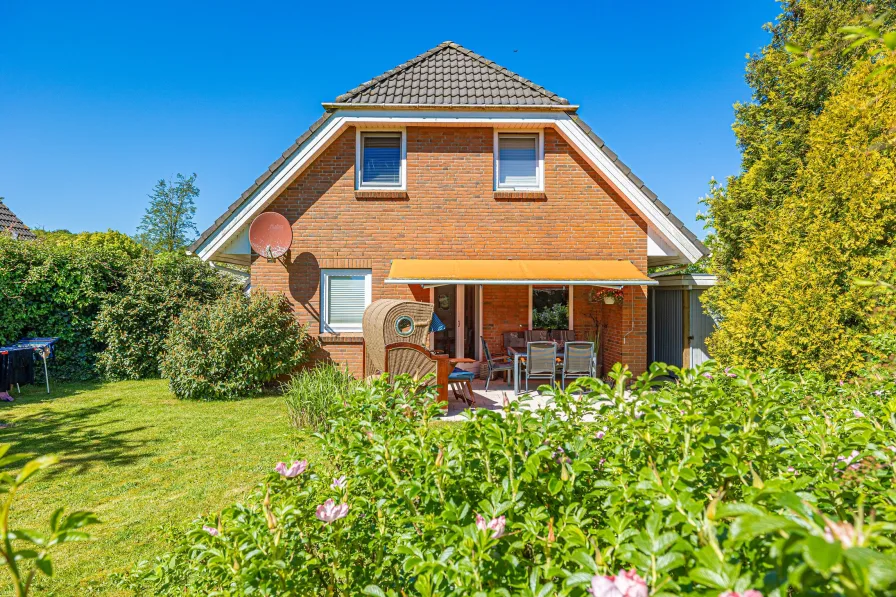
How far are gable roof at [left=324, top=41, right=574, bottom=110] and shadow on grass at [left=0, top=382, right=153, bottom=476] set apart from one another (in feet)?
35.4

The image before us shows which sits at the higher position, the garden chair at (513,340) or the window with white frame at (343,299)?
the window with white frame at (343,299)

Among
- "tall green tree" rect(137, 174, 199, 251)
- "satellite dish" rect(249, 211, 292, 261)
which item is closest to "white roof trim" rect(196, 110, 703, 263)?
"satellite dish" rect(249, 211, 292, 261)

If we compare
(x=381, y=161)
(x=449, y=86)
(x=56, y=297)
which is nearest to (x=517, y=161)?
(x=449, y=86)

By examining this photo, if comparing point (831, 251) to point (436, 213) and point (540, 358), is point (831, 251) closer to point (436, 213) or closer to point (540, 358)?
point (540, 358)

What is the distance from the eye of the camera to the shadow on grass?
336 inches

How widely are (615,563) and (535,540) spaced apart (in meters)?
0.35

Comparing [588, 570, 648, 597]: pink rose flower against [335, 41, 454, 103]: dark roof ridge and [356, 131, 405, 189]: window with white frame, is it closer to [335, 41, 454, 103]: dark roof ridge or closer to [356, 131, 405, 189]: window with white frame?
[356, 131, 405, 189]: window with white frame

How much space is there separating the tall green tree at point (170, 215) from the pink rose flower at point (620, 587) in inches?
3057

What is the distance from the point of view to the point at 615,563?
6.45 feet

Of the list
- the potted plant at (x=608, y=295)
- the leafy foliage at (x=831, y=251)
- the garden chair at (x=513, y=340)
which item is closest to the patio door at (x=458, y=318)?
the garden chair at (x=513, y=340)

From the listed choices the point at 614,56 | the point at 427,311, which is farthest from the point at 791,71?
the point at 427,311

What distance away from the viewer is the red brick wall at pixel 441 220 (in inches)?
588

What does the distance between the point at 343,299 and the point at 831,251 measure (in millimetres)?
12811

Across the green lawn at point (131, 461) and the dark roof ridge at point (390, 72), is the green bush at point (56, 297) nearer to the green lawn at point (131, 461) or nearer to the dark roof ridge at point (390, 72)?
the green lawn at point (131, 461)
